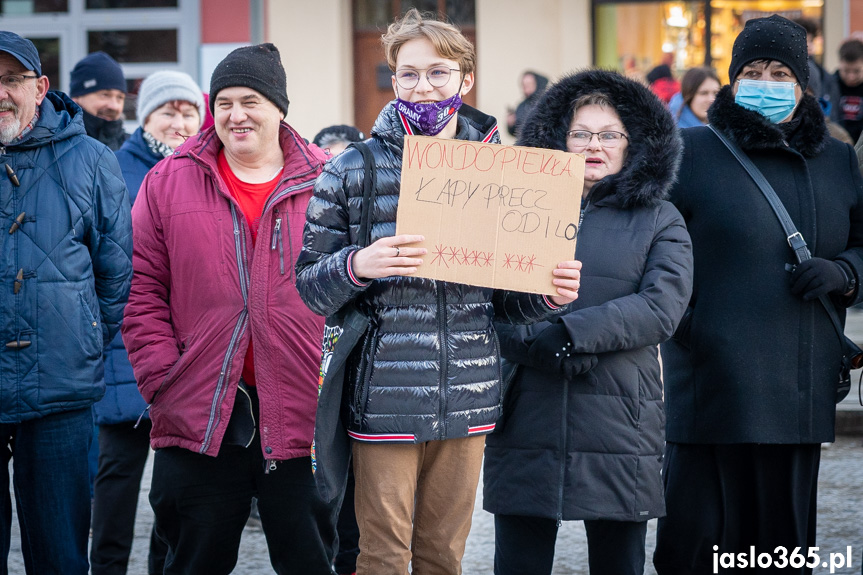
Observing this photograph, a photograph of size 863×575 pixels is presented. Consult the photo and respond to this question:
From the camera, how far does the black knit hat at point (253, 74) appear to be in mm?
3824

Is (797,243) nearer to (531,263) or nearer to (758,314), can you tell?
(758,314)

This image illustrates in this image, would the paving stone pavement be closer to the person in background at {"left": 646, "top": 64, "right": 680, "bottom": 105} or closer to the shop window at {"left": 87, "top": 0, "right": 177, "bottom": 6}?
the person in background at {"left": 646, "top": 64, "right": 680, "bottom": 105}

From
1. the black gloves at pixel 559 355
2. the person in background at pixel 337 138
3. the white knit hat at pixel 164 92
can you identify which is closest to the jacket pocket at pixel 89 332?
the black gloves at pixel 559 355

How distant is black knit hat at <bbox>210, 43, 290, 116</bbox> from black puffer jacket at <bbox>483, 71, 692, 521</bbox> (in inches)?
38.7

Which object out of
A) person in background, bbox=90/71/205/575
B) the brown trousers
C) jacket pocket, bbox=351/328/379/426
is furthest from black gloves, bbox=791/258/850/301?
person in background, bbox=90/71/205/575

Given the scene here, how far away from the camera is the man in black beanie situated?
377 cm

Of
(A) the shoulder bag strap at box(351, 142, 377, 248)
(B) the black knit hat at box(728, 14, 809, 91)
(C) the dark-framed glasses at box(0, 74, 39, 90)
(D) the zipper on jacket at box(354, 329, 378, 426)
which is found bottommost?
(D) the zipper on jacket at box(354, 329, 378, 426)

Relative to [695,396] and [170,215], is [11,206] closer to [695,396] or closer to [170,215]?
[170,215]

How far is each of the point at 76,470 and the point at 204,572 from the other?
560 mm

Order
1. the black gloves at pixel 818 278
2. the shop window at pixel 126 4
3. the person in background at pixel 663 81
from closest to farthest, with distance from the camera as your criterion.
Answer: the black gloves at pixel 818 278 < the person in background at pixel 663 81 < the shop window at pixel 126 4

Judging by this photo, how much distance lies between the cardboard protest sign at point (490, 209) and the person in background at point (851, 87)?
7030 millimetres

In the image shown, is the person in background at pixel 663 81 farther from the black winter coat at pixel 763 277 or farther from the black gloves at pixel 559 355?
the black gloves at pixel 559 355

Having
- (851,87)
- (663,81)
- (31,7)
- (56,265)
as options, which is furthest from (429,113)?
(31,7)

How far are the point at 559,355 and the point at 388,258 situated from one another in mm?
783
